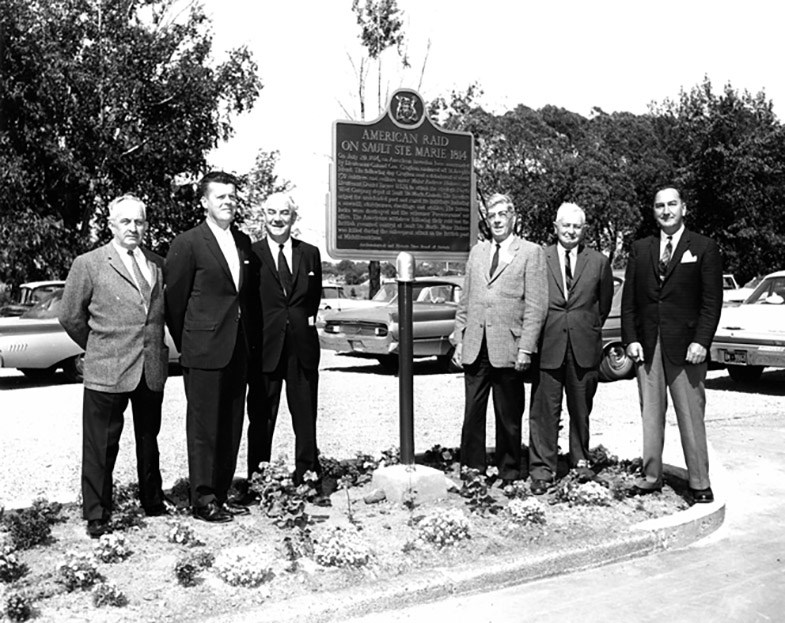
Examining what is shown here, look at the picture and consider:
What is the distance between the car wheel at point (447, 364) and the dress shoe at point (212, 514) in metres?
9.26

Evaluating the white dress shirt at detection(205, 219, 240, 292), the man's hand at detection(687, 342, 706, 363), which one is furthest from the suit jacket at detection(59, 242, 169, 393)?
the man's hand at detection(687, 342, 706, 363)

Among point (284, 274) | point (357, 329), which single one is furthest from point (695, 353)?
point (357, 329)

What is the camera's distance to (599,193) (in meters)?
40.2

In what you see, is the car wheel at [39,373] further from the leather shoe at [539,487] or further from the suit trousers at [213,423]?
the leather shoe at [539,487]

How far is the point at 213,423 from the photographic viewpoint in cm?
562

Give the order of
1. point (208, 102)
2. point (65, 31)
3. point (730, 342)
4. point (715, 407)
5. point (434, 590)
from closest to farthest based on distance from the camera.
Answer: point (434, 590)
point (715, 407)
point (730, 342)
point (65, 31)
point (208, 102)

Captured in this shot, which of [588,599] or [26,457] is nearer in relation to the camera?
[588,599]

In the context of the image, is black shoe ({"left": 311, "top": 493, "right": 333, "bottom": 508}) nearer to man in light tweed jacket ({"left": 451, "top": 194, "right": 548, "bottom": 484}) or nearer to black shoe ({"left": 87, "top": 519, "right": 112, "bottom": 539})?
man in light tweed jacket ({"left": 451, "top": 194, "right": 548, "bottom": 484})

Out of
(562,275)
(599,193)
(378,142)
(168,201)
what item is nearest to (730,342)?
(562,275)

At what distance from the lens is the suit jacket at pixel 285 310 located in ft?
19.5

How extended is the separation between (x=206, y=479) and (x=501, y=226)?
2538 millimetres

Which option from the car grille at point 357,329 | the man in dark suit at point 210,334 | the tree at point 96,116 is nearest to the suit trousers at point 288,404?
the man in dark suit at point 210,334

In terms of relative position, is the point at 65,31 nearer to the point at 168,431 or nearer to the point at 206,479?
the point at 168,431

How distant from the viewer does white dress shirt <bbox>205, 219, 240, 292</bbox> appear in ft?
18.6
